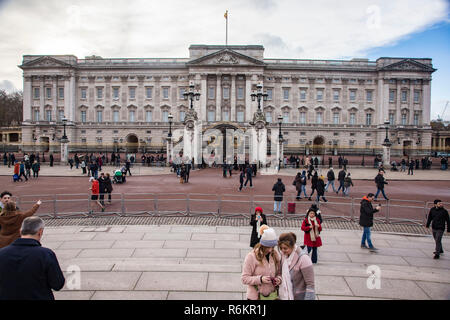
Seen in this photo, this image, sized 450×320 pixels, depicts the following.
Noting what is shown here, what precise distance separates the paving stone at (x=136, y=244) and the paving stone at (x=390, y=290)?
567 centimetres

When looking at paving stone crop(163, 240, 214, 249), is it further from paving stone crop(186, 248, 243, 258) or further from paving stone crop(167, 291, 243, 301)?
paving stone crop(167, 291, 243, 301)

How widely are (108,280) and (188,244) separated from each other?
326 centimetres

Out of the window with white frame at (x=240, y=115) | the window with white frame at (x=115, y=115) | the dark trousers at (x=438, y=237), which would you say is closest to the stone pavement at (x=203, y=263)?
the dark trousers at (x=438, y=237)

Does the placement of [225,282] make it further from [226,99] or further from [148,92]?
[148,92]

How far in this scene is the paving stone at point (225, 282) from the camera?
677 cm

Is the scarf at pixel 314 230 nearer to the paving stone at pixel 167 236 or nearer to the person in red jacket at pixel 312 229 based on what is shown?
the person in red jacket at pixel 312 229

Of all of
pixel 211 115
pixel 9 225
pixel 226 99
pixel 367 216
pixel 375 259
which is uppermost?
pixel 226 99

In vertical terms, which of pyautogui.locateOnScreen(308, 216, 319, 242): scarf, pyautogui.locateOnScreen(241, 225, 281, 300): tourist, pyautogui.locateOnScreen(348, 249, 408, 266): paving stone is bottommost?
pyautogui.locateOnScreen(348, 249, 408, 266): paving stone

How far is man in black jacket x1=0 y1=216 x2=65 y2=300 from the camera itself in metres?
3.66

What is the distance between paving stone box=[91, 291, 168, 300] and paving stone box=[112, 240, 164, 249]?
3.16 meters

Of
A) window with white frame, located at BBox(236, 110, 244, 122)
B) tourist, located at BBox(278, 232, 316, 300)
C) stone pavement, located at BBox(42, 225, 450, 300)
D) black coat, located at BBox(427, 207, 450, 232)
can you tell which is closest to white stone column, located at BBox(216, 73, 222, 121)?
window with white frame, located at BBox(236, 110, 244, 122)

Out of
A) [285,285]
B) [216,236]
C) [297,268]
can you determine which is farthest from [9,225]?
[216,236]

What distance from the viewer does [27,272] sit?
370 cm
